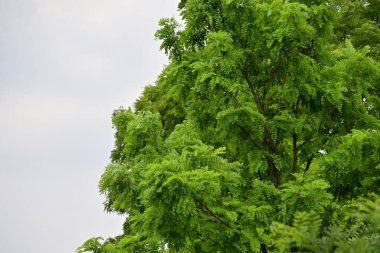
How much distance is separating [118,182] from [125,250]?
196 cm

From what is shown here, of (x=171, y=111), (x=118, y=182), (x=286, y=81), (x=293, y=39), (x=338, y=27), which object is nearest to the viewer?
(x=118, y=182)

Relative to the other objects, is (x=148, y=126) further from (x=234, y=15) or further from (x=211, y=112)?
(x=234, y=15)

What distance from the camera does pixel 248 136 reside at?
321 inches

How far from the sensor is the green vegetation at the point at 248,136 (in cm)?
657

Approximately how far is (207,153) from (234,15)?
10.3ft

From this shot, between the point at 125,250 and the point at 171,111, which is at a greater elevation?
the point at 171,111

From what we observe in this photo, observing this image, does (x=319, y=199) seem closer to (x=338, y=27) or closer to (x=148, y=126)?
(x=148, y=126)

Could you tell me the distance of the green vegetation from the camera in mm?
6566

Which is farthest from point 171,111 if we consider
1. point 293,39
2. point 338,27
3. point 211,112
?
point 293,39

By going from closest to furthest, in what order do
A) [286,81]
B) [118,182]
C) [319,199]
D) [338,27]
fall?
1. [319,199]
2. [118,182]
3. [286,81]
4. [338,27]

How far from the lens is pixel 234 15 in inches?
326

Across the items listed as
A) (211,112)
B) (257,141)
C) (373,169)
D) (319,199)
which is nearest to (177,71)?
(211,112)

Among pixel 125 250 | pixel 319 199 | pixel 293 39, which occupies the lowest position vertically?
pixel 319 199

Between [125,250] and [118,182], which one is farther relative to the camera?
[125,250]
